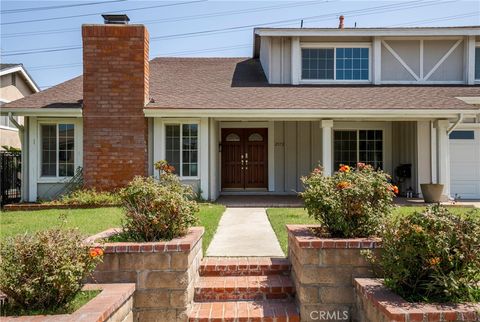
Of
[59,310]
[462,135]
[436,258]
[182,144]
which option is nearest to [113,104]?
[182,144]

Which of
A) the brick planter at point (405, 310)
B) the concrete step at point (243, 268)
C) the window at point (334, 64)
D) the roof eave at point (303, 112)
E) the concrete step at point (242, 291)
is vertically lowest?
the concrete step at point (242, 291)

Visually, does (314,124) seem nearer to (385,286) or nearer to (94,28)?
(94,28)

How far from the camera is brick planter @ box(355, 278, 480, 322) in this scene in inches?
131

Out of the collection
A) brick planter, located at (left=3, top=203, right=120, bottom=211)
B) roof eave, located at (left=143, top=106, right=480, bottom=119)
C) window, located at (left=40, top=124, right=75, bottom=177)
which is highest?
roof eave, located at (left=143, top=106, right=480, bottom=119)

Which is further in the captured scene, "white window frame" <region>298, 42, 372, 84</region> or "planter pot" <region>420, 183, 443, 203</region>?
"white window frame" <region>298, 42, 372, 84</region>

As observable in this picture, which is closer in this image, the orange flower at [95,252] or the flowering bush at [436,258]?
the flowering bush at [436,258]

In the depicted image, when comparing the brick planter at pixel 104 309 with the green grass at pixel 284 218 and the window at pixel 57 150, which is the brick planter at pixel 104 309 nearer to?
the green grass at pixel 284 218

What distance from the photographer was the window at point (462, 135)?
13.7m

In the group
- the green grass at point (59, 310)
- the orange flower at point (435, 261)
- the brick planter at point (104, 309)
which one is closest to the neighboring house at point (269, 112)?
the brick planter at point (104, 309)

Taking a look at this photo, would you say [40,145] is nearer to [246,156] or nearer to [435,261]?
[246,156]

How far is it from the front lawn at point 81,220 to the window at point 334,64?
256 inches

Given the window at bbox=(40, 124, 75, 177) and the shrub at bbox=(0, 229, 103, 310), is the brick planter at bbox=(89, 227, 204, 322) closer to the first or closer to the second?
the shrub at bbox=(0, 229, 103, 310)

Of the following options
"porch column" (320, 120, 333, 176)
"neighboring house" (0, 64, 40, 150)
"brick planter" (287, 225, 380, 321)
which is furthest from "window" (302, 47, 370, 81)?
"neighboring house" (0, 64, 40, 150)

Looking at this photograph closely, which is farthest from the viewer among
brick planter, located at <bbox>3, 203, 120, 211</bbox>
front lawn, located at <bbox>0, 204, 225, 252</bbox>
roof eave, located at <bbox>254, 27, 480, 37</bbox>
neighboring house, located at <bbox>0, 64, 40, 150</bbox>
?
neighboring house, located at <bbox>0, 64, 40, 150</bbox>
